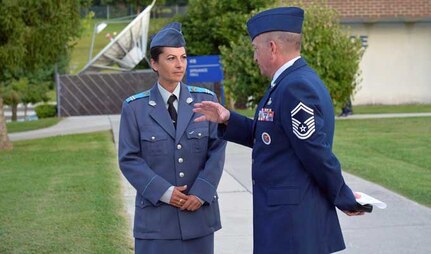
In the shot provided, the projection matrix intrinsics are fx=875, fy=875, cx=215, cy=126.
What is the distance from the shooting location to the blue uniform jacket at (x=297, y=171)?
4.06 metres

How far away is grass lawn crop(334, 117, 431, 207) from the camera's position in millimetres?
10914

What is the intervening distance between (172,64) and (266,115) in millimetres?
857

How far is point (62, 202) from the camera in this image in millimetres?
9797

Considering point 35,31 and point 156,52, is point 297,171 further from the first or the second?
point 35,31

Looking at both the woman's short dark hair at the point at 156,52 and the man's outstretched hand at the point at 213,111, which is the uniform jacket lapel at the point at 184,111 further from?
the man's outstretched hand at the point at 213,111

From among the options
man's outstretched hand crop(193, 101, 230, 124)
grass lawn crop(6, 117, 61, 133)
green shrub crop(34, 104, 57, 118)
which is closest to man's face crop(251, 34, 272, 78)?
man's outstretched hand crop(193, 101, 230, 124)

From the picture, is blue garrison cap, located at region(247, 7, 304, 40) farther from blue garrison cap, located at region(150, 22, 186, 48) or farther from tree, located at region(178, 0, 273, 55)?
tree, located at region(178, 0, 273, 55)

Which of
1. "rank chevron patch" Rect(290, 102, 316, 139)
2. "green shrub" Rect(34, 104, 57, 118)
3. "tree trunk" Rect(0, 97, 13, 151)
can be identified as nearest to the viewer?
"rank chevron patch" Rect(290, 102, 316, 139)

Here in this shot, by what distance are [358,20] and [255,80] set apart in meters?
8.78

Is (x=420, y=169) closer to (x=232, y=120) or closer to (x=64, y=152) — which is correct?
(x=64, y=152)

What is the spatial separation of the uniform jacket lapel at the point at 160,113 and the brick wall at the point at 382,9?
23150mm

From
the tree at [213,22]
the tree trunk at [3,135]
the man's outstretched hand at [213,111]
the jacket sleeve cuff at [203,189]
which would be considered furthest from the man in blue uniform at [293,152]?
the tree at [213,22]

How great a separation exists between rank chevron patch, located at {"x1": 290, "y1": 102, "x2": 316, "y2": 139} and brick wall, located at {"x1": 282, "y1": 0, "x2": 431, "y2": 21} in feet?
78.4

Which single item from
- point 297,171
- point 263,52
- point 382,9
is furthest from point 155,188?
point 382,9
